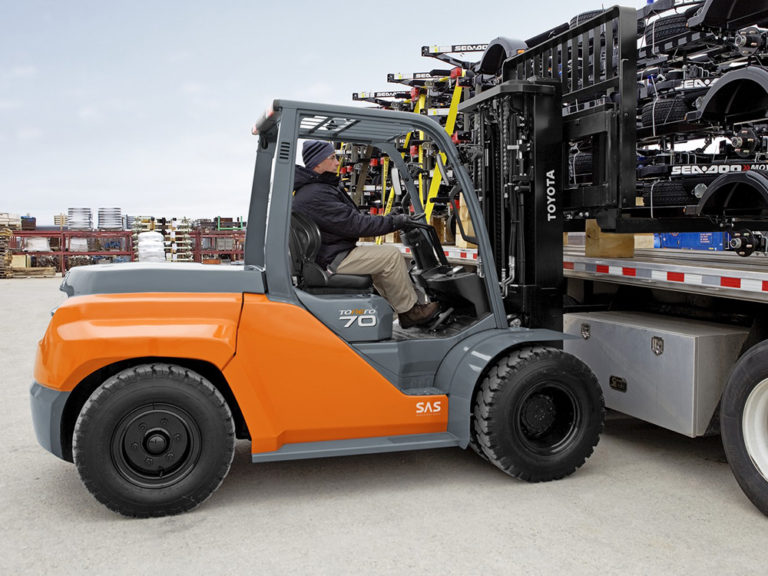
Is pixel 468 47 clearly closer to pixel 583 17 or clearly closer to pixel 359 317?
pixel 583 17

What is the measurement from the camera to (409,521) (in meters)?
3.75

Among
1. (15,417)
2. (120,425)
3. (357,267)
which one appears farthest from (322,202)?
(15,417)

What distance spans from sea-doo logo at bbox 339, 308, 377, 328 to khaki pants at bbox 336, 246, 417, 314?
11.3 inches

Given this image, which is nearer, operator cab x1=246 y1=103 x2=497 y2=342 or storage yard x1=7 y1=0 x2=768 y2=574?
storage yard x1=7 y1=0 x2=768 y2=574

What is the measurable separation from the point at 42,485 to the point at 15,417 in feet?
5.82

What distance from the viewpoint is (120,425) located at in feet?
12.3

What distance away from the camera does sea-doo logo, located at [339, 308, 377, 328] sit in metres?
4.19

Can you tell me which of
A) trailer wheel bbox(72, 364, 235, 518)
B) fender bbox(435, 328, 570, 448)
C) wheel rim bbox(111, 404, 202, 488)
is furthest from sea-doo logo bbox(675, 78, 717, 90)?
wheel rim bbox(111, 404, 202, 488)

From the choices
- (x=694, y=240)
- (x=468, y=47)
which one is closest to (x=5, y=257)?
(x=468, y=47)

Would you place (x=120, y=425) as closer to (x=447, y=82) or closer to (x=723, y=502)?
(x=723, y=502)

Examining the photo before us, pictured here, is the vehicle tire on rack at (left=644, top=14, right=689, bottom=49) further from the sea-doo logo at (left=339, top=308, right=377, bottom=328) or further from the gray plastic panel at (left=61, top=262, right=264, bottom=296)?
the gray plastic panel at (left=61, top=262, right=264, bottom=296)

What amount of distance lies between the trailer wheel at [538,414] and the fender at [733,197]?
143 centimetres

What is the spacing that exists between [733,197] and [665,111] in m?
1.03

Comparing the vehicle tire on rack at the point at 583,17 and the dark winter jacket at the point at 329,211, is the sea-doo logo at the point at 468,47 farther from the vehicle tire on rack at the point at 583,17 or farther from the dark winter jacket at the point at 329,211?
the dark winter jacket at the point at 329,211
